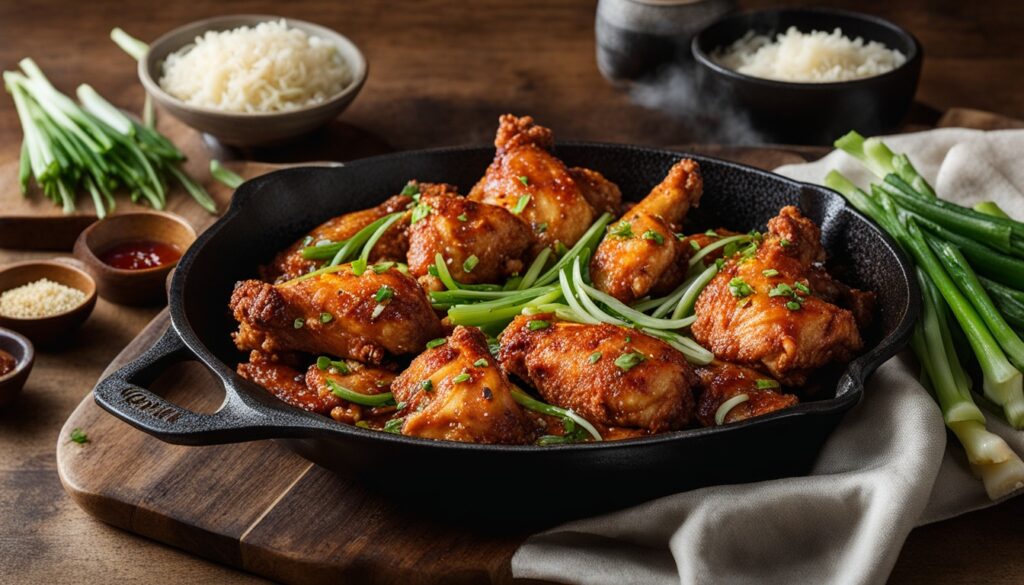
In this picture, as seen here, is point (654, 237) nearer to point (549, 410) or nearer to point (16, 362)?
point (549, 410)

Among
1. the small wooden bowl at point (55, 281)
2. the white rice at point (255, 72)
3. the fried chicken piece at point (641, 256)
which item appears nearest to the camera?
the fried chicken piece at point (641, 256)

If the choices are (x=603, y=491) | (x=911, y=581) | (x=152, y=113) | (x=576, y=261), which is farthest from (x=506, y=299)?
(x=152, y=113)

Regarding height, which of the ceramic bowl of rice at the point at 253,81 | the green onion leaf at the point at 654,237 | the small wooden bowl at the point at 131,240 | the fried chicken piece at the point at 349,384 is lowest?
the small wooden bowl at the point at 131,240

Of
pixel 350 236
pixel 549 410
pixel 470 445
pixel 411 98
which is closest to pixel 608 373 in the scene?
pixel 549 410

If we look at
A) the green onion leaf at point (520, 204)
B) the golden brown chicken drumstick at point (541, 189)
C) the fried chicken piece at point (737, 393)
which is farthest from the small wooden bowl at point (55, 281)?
the fried chicken piece at point (737, 393)

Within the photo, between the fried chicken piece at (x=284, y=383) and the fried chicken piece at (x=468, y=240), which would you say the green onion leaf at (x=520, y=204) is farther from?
the fried chicken piece at (x=284, y=383)
